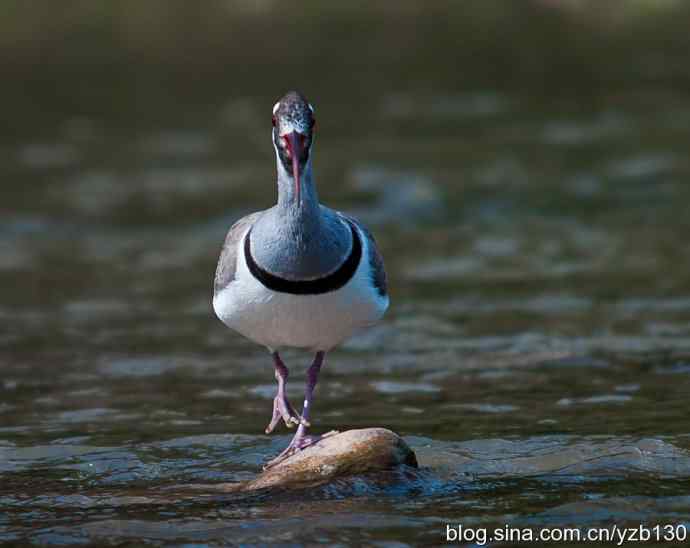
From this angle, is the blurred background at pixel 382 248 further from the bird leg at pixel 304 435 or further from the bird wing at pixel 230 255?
the bird wing at pixel 230 255

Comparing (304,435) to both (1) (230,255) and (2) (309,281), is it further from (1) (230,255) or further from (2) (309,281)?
(2) (309,281)

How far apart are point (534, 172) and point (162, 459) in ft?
38.3

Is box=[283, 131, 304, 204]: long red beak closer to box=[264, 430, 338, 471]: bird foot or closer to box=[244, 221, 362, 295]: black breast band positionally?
box=[244, 221, 362, 295]: black breast band

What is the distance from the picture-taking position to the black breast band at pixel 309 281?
8.70 metres

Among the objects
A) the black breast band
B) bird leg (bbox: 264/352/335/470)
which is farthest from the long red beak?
bird leg (bbox: 264/352/335/470)

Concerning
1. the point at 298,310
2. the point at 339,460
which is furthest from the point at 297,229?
the point at 339,460

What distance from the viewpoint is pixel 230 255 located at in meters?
9.37

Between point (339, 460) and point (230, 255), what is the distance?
1.42 metres

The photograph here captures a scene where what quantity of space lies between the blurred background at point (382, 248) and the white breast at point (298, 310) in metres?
0.94

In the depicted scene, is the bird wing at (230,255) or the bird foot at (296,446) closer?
the bird wing at (230,255)

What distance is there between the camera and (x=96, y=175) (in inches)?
859

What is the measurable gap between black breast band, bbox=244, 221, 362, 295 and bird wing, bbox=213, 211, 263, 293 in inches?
9.6

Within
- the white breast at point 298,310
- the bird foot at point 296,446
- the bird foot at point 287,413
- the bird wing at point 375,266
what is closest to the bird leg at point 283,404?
the bird foot at point 287,413

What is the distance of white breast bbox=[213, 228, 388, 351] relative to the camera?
28.7 ft
